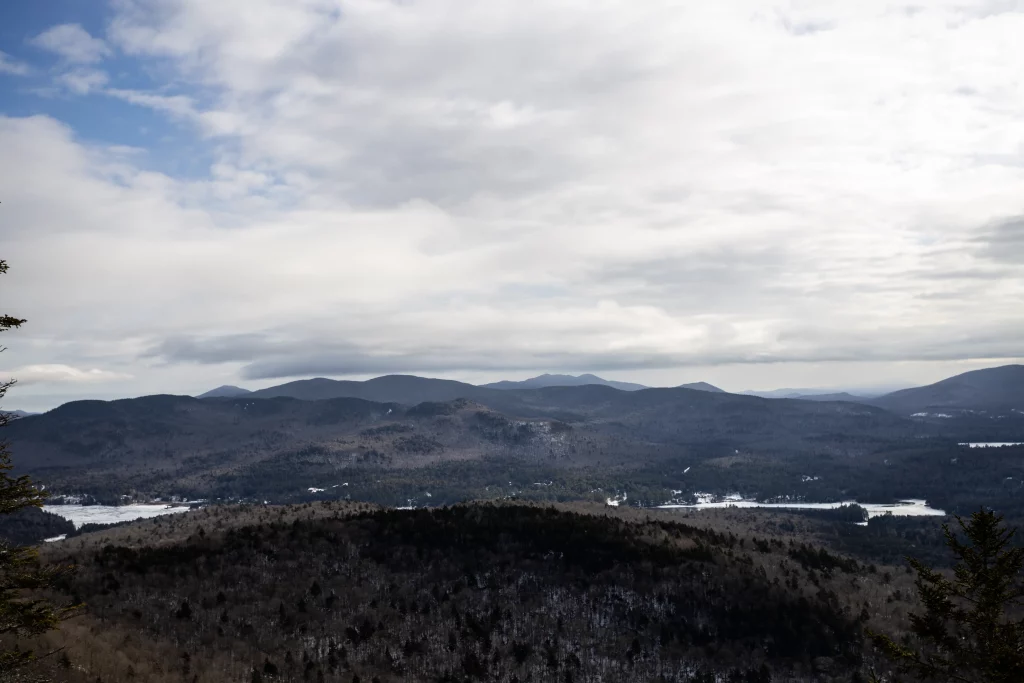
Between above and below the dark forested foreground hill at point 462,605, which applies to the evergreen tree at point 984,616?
above

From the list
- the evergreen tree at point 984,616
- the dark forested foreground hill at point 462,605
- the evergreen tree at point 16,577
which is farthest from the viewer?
the dark forested foreground hill at point 462,605

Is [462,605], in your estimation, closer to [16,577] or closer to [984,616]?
[16,577]

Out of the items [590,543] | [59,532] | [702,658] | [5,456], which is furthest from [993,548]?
[59,532]

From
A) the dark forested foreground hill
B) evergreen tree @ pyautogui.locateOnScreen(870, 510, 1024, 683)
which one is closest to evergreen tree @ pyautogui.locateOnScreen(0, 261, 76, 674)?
the dark forested foreground hill

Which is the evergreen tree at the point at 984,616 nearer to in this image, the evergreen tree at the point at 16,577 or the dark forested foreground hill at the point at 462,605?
the evergreen tree at the point at 16,577

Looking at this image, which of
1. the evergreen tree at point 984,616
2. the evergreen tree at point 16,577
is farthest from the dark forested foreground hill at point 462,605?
the evergreen tree at point 984,616

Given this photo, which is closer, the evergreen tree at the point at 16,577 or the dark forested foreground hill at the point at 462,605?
the evergreen tree at the point at 16,577

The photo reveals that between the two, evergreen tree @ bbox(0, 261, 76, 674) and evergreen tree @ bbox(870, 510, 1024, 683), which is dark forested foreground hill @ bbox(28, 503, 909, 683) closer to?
evergreen tree @ bbox(0, 261, 76, 674)

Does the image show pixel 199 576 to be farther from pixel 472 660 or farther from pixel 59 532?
pixel 59 532
